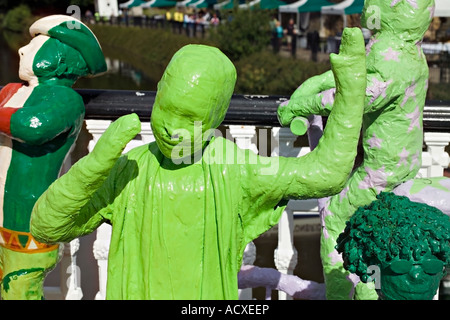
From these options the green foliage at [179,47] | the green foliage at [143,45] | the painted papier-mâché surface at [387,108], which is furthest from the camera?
the green foliage at [143,45]

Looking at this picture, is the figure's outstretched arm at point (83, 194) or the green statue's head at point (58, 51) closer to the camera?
the figure's outstretched arm at point (83, 194)

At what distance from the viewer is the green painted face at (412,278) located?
1.90 meters

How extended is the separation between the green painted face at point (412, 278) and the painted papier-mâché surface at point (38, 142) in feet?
3.83

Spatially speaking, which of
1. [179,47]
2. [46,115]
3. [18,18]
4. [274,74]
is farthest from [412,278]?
[18,18]

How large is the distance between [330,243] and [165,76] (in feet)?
3.64

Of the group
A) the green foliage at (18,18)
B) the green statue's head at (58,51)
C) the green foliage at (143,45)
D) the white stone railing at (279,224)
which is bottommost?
the green foliage at (18,18)

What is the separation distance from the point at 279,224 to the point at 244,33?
17.3 meters

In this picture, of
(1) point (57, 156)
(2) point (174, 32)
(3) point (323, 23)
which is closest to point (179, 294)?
(1) point (57, 156)

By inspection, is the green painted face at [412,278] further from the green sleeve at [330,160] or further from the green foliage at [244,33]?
the green foliage at [244,33]

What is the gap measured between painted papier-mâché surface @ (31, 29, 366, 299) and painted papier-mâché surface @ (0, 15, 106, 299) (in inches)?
23.1

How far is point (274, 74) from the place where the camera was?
715 inches

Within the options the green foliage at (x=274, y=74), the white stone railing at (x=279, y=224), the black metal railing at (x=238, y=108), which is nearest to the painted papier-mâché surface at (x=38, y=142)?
the black metal railing at (x=238, y=108)

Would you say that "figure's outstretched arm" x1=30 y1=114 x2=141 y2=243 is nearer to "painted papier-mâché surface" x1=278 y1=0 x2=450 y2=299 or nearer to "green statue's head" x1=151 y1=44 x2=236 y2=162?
"green statue's head" x1=151 y1=44 x2=236 y2=162

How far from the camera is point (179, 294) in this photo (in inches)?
77.8
